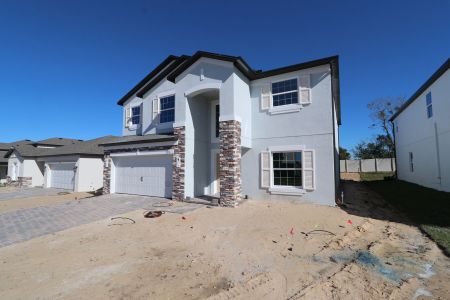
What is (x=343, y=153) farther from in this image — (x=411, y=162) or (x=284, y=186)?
(x=284, y=186)

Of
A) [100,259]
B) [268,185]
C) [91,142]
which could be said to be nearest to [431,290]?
[100,259]

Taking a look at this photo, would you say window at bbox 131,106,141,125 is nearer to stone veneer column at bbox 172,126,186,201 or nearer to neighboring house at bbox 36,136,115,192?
neighboring house at bbox 36,136,115,192

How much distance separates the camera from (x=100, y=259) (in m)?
5.65

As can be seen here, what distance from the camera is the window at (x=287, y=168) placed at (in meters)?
11.8

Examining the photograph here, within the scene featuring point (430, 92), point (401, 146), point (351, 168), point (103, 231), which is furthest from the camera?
point (351, 168)

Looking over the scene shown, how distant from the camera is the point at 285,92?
40.8 ft

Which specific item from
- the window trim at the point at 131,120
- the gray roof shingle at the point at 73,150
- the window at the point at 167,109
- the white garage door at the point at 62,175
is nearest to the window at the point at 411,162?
the window at the point at 167,109

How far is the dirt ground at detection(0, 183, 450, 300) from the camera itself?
13.9 feet

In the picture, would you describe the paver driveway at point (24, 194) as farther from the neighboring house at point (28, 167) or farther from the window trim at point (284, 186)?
the window trim at point (284, 186)

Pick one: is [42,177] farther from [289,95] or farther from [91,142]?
[289,95]

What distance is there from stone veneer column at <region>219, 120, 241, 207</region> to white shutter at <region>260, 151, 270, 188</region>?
5.03ft

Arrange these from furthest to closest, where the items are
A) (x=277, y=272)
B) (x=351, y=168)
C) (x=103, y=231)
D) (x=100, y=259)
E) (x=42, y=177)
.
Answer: (x=351, y=168) < (x=42, y=177) < (x=103, y=231) < (x=100, y=259) < (x=277, y=272)

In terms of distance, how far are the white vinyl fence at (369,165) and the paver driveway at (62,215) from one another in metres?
32.8

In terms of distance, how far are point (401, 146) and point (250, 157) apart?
18502mm
